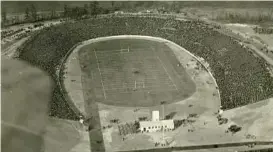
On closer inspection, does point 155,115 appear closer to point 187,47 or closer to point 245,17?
point 187,47

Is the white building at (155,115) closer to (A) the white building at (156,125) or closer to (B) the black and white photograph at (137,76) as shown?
(B) the black and white photograph at (137,76)

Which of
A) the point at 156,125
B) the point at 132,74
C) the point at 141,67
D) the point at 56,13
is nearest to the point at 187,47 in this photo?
the point at 141,67

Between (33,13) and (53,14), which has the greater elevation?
(33,13)

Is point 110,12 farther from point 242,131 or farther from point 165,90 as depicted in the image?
point 242,131

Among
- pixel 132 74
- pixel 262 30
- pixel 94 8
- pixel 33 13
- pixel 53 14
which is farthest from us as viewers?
pixel 94 8

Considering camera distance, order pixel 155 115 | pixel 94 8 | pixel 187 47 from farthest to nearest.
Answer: pixel 94 8 → pixel 187 47 → pixel 155 115

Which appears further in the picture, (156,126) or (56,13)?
(56,13)

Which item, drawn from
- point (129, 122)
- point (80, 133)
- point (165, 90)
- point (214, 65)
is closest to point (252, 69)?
point (214, 65)
